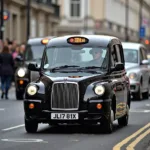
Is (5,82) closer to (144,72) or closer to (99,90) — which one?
(144,72)

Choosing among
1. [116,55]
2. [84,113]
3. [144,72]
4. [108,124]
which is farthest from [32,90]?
[144,72]

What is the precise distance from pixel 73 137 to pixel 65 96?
0.80m

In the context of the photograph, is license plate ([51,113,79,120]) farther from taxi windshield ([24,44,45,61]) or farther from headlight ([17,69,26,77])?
taxi windshield ([24,44,45,61])

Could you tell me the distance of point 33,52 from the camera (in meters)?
26.9

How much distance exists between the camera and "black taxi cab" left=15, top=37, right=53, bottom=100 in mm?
26094

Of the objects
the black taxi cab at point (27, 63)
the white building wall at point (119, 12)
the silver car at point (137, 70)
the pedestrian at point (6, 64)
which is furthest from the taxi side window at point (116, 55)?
the white building wall at point (119, 12)

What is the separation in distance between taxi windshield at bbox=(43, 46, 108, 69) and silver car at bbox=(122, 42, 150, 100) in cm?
1023

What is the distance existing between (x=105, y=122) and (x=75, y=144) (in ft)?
5.78

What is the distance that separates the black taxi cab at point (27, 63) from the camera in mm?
26094

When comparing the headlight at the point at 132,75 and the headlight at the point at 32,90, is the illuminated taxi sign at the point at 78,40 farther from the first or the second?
the headlight at the point at 132,75

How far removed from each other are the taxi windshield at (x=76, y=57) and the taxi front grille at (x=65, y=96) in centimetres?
114

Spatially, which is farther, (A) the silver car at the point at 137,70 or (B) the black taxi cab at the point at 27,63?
(A) the silver car at the point at 137,70

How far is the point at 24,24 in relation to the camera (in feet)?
176

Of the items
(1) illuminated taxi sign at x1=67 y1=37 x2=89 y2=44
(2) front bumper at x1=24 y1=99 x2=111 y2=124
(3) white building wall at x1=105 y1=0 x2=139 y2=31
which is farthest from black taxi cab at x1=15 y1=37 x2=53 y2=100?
(3) white building wall at x1=105 y1=0 x2=139 y2=31
